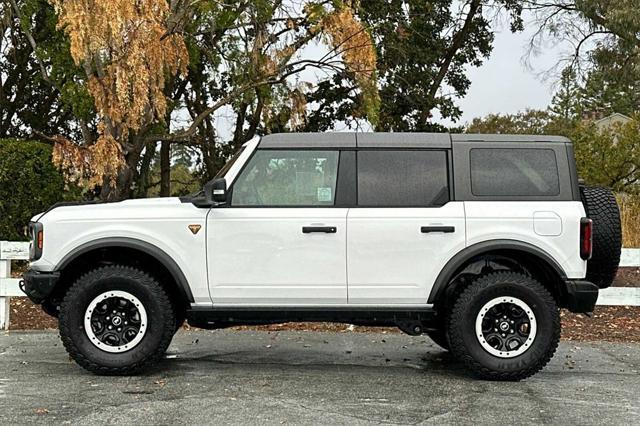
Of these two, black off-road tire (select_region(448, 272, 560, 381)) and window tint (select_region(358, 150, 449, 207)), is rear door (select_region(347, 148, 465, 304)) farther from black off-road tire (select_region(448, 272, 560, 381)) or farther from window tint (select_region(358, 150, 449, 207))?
black off-road tire (select_region(448, 272, 560, 381))

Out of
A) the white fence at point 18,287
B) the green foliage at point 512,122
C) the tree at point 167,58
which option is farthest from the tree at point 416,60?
the green foliage at point 512,122

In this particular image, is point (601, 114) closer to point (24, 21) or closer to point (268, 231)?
point (24, 21)

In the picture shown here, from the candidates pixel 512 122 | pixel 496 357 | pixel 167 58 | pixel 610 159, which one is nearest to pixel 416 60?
pixel 610 159

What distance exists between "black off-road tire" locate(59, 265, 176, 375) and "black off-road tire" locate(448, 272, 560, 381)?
231cm

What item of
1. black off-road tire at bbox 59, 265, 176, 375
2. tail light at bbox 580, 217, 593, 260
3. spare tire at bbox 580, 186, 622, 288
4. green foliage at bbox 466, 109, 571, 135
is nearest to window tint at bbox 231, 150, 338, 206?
black off-road tire at bbox 59, 265, 176, 375

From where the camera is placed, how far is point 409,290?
651 centimetres

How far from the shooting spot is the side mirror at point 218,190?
21.2 feet

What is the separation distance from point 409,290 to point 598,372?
1952 millimetres

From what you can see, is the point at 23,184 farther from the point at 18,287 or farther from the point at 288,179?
the point at 288,179

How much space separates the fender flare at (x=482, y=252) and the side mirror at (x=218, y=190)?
1810 mm

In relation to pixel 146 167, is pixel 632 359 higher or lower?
lower

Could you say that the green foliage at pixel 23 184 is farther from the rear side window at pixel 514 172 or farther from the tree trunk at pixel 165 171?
the tree trunk at pixel 165 171

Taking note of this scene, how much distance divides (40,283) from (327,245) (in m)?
2.28

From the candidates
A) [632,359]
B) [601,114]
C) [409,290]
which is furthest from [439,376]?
[601,114]
